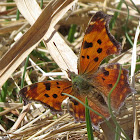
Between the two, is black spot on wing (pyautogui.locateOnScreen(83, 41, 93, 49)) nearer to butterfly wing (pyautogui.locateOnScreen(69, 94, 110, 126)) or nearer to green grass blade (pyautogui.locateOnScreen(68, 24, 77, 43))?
butterfly wing (pyautogui.locateOnScreen(69, 94, 110, 126))

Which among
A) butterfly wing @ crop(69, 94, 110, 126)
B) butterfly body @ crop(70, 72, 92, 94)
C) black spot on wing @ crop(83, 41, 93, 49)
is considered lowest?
butterfly wing @ crop(69, 94, 110, 126)

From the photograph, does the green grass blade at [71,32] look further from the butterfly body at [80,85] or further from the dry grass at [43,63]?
the butterfly body at [80,85]

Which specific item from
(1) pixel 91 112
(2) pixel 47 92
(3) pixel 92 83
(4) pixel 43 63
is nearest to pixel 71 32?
(4) pixel 43 63

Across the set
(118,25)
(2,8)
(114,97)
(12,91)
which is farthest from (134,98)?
(2,8)

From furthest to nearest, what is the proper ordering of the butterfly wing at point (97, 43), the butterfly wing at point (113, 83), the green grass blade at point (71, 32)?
the green grass blade at point (71, 32) → the butterfly wing at point (97, 43) → the butterfly wing at point (113, 83)

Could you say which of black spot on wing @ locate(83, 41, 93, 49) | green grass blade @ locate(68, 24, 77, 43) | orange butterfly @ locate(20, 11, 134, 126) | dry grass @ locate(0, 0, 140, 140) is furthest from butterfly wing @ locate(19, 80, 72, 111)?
green grass blade @ locate(68, 24, 77, 43)

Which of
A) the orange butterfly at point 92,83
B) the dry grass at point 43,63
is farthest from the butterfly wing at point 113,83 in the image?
the dry grass at point 43,63
